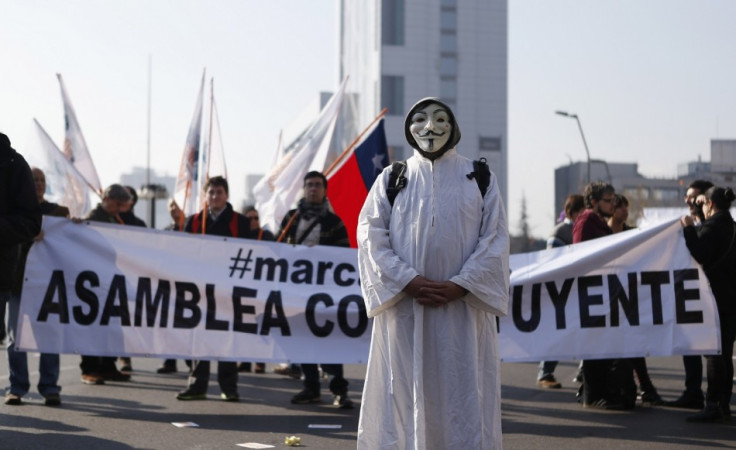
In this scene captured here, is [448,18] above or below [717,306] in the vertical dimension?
above

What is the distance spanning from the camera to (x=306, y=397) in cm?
1024

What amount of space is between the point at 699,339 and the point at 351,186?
15.8 feet

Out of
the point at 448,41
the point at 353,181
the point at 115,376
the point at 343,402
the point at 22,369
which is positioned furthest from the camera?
the point at 448,41

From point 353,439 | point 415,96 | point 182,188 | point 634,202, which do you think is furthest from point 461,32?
point 353,439

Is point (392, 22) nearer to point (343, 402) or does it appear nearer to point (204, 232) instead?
point (204, 232)

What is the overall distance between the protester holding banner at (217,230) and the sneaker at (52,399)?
1.11 metres

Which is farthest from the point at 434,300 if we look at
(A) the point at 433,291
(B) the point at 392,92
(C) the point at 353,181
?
(B) the point at 392,92

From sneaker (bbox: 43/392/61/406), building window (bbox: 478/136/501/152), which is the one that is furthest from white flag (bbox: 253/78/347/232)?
building window (bbox: 478/136/501/152)

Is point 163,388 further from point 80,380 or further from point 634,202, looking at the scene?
point 634,202

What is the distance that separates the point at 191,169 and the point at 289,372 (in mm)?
4058

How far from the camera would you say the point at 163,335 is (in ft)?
A: 32.4

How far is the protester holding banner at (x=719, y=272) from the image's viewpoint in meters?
9.12

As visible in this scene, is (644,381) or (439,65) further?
(439,65)

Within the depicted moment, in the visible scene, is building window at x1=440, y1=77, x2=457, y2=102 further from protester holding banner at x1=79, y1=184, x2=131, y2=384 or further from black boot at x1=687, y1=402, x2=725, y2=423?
black boot at x1=687, y1=402, x2=725, y2=423
